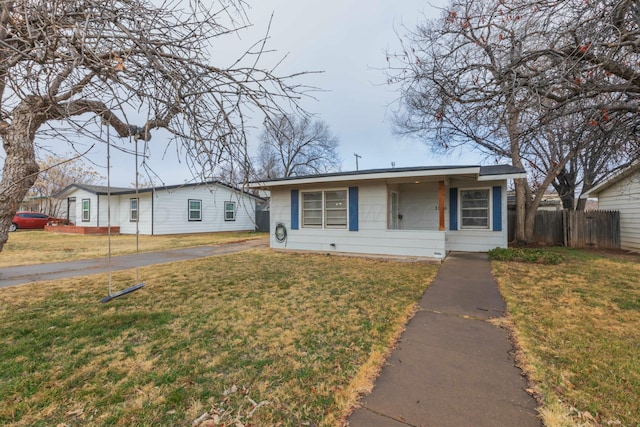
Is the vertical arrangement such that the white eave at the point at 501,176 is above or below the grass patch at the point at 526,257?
above

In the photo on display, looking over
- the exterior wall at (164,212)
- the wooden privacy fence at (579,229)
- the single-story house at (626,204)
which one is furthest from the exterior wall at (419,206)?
the exterior wall at (164,212)

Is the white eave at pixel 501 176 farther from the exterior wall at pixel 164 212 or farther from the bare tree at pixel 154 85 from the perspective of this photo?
the exterior wall at pixel 164 212

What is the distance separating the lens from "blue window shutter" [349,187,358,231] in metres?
8.52

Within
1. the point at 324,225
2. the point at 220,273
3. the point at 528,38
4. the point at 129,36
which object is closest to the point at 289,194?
the point at 324,225

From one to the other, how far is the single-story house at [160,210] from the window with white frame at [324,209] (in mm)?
6887

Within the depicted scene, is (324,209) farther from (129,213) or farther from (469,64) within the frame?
(129,213)

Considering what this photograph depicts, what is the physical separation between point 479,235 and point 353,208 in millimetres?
4064

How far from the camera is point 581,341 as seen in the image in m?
2.88

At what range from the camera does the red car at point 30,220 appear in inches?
730

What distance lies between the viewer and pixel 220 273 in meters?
6.16

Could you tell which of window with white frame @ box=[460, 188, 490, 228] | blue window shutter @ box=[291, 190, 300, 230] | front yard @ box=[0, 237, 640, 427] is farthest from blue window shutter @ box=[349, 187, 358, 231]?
window with white frame @ box=[460, 188, 490, 228]

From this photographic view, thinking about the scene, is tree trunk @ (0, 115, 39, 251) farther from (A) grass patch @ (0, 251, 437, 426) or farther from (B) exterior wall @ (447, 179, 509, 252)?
(B) exterior wall @ (447, 179, 509, 252)

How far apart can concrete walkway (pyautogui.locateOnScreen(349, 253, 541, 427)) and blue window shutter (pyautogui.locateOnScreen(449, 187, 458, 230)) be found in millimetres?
5668

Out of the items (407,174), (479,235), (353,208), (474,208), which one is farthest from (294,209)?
(479,235)
